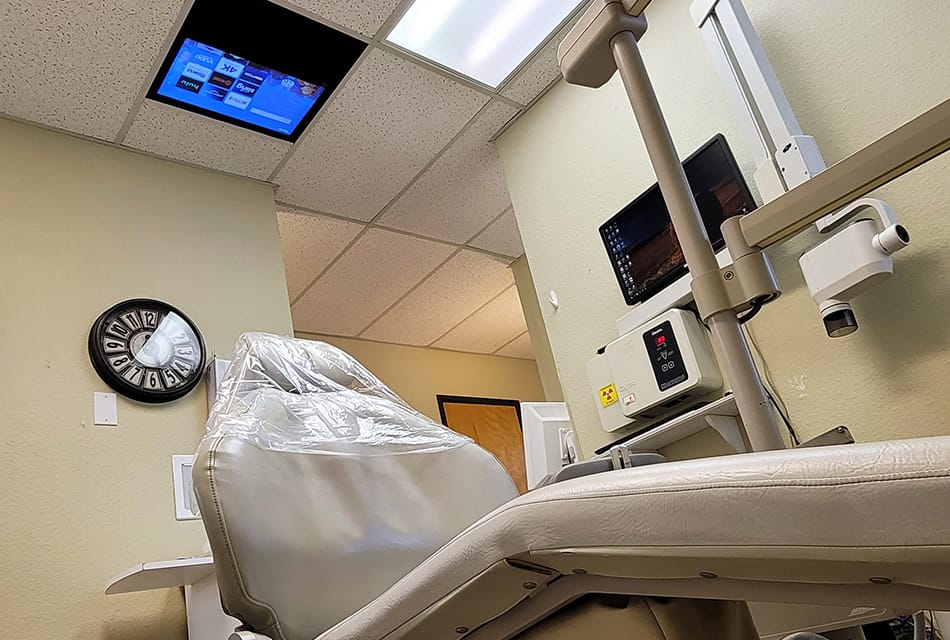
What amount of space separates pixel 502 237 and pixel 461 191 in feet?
1.64

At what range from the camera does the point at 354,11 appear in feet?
7.25

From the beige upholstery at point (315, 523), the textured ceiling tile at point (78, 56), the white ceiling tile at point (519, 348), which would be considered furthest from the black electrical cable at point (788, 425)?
the white ceiling tile at point (519, 348)

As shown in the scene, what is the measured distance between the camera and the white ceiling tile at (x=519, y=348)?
4.97 m

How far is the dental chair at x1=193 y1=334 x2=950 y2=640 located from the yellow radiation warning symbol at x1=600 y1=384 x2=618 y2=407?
963 mm

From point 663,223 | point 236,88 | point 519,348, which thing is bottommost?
point 663,223

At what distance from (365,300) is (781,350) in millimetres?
2513

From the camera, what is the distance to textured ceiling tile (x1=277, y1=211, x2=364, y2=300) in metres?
3.18

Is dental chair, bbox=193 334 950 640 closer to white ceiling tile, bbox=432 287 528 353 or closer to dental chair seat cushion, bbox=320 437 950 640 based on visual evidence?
dental chair seat cushion, bbox=320 437 950 640

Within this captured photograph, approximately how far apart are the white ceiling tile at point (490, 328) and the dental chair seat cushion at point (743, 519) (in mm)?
3544

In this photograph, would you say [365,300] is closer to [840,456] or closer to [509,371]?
[509,371]

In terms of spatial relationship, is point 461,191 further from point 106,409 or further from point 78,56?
→ point 106,409

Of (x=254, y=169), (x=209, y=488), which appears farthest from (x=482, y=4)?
(x=209, y=488)

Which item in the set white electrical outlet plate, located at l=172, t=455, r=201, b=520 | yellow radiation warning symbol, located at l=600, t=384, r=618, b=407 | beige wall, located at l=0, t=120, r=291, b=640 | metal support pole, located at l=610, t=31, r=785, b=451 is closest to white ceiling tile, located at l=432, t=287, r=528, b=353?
beige wall, located at l=0, t=120, r=291, b=640

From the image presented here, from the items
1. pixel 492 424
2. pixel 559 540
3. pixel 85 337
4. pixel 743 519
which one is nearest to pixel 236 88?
pixel 85 337
